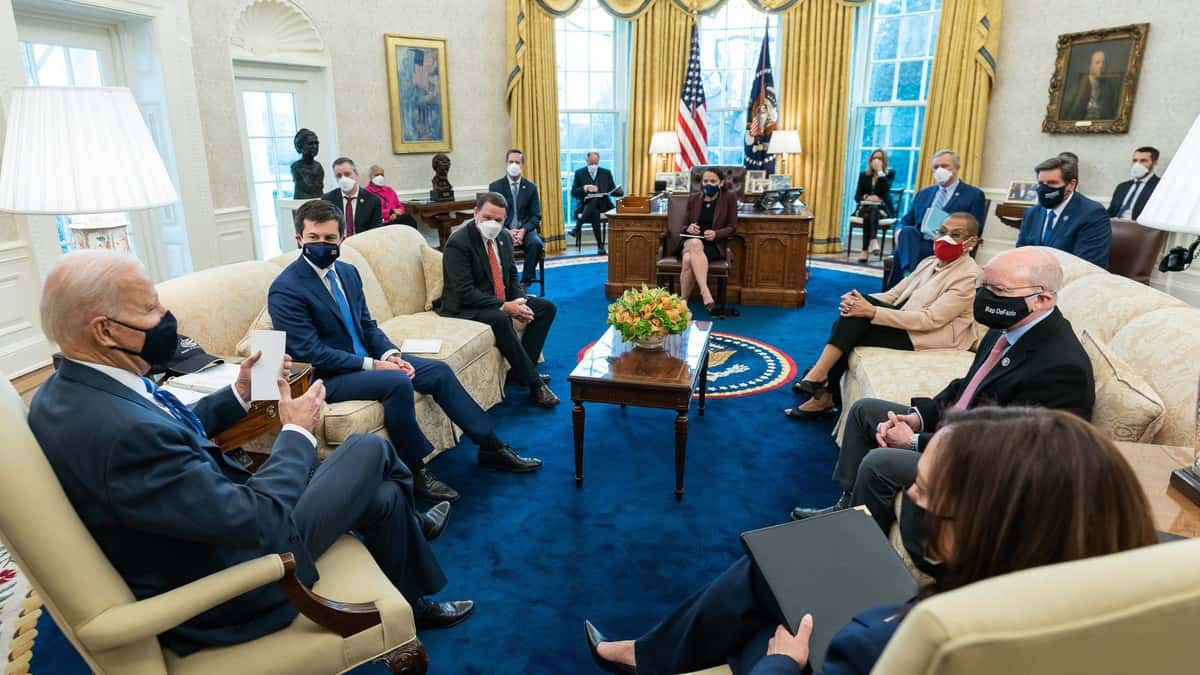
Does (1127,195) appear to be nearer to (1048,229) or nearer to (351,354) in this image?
(1048,229)

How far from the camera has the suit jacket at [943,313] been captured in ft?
11.1

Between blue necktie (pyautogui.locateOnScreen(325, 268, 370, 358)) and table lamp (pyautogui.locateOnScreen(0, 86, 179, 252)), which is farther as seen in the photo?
blue necktie (pyautogui.locateOnScreen(325, 268, 370, 358))

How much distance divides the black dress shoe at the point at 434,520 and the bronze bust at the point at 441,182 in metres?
5.30

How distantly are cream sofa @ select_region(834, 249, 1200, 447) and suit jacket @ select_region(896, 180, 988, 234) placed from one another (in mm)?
1760

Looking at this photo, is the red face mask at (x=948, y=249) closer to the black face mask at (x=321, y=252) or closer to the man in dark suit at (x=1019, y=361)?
the man in dark suit at (x=1019, y=361)

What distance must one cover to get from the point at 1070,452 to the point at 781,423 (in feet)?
9.73

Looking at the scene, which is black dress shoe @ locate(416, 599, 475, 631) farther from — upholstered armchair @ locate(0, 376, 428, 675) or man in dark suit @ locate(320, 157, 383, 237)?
man in dark suit @ locate(320, 157, 383, 237)

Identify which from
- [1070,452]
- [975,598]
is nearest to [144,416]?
[975,598]

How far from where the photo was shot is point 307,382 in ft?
8.61

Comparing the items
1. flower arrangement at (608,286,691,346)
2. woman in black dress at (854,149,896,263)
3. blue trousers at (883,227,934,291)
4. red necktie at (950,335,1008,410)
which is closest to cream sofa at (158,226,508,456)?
flower arrangement at (608,286,691,346)

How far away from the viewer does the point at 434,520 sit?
2684 mm

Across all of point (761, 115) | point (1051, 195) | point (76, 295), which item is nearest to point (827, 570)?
point (76, 295)

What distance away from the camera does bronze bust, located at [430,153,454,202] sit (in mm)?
7410

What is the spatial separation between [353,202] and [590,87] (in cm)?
Result: 449
